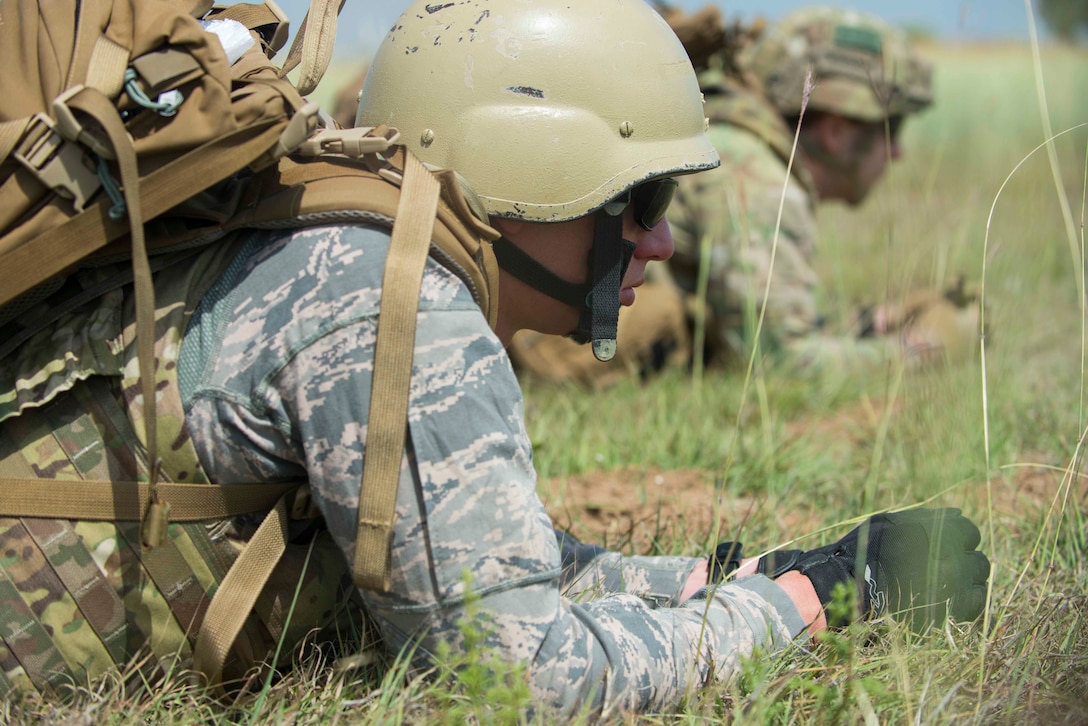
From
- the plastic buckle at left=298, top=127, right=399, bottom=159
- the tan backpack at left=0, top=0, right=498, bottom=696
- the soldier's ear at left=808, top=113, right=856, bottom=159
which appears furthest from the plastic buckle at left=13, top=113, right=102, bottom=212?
the soldier's ear at left=808, top=113, right=856, bottom=159

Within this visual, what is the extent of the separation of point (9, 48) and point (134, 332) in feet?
1.59

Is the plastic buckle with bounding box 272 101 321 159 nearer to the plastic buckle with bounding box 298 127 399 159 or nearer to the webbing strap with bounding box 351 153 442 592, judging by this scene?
the plastic buckle with bounding box 298 127 399 159

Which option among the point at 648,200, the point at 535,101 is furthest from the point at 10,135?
the point at 648,200

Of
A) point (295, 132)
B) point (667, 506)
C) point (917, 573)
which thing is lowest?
point (667, 506)

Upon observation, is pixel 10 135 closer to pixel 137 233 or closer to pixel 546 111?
pixel 137 233

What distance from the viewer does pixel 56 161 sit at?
152cm

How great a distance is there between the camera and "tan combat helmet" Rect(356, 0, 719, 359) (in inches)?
78.5

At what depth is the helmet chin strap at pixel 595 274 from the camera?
2.07 metres

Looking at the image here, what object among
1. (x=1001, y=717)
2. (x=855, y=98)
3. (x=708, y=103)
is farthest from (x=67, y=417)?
(x=855, y=98)

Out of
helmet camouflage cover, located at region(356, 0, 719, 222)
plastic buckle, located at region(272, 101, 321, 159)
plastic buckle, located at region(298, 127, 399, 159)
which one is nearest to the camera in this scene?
plastic buckle, located at region(272, 101, 321, 159)

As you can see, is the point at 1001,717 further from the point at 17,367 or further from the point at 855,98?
the point at 855,98

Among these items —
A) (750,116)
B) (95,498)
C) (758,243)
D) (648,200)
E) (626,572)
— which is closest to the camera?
(95,498)

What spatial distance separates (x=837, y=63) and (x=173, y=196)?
461 cm

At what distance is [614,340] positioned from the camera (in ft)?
7.04
